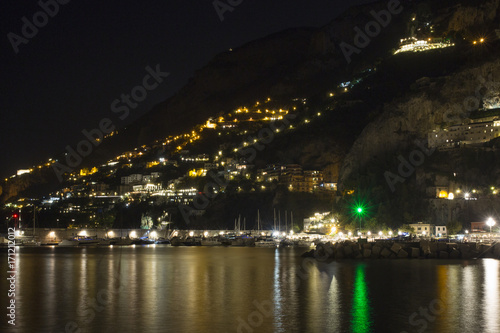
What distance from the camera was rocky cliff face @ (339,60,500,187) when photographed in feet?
258

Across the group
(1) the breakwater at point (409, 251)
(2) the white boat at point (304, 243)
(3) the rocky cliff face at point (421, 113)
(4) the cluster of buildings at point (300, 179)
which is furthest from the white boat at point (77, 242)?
(1) the breakwater at point (409, 251)

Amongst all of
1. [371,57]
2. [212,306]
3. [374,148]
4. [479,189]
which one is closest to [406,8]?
[371,57]

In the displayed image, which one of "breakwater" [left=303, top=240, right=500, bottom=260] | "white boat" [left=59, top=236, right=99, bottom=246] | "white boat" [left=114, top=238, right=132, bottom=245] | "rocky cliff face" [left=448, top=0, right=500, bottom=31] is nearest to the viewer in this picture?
"breakwater" [left=303, top=240, right=500, bottom=260]

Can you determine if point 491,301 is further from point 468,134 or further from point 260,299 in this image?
point 468,134

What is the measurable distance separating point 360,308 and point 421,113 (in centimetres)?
6147

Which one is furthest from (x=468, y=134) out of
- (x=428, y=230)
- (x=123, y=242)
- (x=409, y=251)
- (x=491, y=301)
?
(x=491, y=301)

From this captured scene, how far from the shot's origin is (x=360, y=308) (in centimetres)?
2244

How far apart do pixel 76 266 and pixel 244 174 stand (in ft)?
257

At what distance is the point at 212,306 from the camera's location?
2342cm

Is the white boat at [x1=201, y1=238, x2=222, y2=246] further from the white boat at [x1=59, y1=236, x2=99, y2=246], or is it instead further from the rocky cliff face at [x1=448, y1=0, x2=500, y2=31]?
the rocky cliff face at [x1=448, y1=0, x2=500, y2=31]

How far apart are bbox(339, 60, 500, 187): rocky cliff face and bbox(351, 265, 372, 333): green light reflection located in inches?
1945

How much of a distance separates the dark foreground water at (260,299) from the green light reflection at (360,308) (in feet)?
0.12

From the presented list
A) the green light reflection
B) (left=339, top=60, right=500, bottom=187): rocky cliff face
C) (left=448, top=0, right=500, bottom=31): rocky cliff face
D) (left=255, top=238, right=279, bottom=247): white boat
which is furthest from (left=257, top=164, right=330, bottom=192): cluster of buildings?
the green light reflection

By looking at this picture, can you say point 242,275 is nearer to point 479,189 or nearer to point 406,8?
point 479,189
